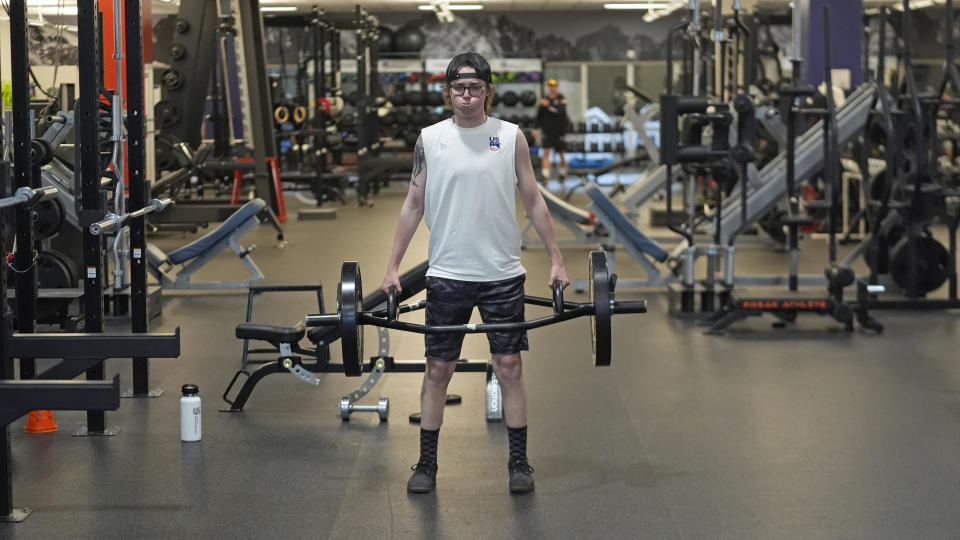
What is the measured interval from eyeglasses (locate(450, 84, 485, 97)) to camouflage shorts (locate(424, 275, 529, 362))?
21.0 inches

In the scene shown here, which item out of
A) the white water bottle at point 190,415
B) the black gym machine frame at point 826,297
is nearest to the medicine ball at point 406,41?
the black gym machine frame at point 826,297

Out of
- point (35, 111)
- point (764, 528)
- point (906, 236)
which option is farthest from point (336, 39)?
point (764, 528)

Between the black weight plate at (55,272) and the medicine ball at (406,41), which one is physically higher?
the medicine ball at (406,41)

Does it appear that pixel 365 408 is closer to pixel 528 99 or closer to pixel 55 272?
pixel 55 272

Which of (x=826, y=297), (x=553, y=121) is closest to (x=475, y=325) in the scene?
(x=826, y=297)

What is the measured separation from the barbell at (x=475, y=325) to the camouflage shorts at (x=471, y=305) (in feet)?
0.39

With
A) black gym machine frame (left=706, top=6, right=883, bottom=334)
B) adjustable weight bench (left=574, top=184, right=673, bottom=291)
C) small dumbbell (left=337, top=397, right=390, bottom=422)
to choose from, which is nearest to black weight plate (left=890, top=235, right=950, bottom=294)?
black gym machine frame (left=706, top=6, right=883, bottom=334)

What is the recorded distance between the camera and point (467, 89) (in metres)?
3.50

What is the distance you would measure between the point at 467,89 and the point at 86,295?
67.0 inches

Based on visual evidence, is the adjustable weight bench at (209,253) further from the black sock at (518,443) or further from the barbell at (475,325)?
the barbell at (475,325)

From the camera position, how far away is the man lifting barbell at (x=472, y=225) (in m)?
3.54

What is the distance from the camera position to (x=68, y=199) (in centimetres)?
714

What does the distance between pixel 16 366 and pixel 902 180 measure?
481cm

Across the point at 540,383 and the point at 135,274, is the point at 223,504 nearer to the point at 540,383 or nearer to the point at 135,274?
the point at 135,274
